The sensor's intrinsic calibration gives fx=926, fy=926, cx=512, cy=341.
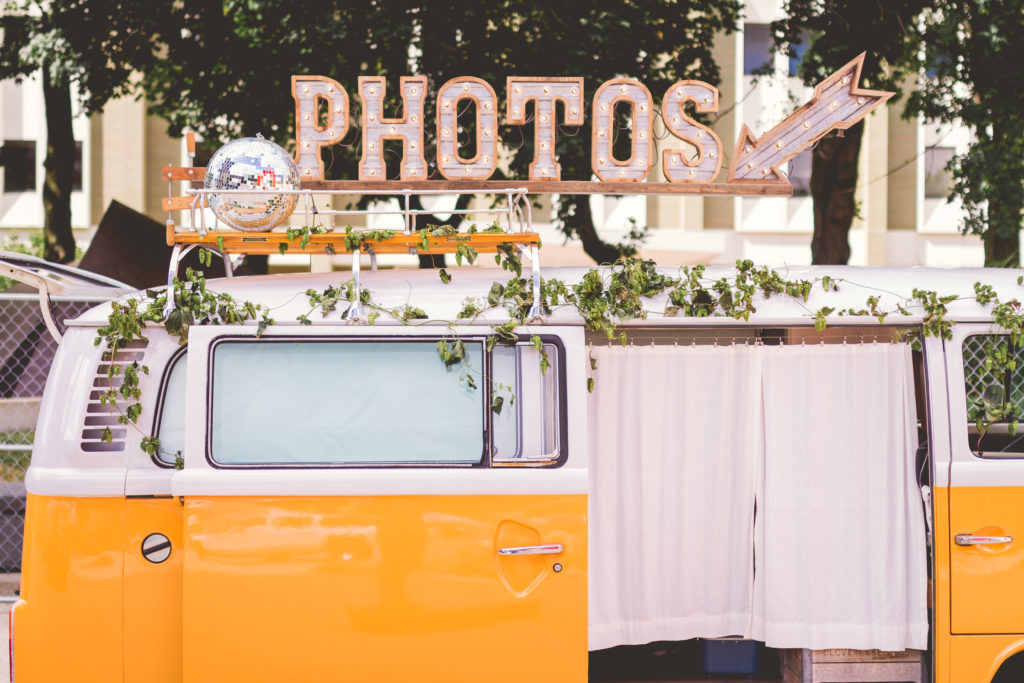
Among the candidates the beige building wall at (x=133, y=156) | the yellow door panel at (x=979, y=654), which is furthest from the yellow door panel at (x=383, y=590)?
the beige building wall at (x=133, y=156)

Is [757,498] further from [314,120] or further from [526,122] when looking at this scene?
[314,120]

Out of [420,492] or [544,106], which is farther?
[544,106]

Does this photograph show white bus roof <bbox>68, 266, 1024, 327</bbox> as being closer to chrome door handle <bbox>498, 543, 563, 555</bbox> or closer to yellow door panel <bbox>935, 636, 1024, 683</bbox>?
chrome door handle <bbox>498, 543, 563, 555</bbox>

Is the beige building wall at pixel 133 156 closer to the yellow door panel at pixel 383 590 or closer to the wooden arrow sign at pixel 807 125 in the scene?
the wooden arrow sign at pixel 807 125

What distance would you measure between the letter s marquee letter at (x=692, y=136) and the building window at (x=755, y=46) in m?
17.6

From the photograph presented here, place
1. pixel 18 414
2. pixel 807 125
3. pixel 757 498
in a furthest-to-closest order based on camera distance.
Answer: pixel 18 414
pixel 807 125
pixel 757 498

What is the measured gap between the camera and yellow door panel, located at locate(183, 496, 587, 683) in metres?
3.69

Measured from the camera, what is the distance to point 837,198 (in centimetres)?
1171

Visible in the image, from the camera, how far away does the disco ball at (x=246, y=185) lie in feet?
13.1

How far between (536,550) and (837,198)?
30.5ft

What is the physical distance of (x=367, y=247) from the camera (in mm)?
4020

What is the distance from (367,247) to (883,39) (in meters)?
9.01

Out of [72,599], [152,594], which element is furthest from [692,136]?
[72,599]

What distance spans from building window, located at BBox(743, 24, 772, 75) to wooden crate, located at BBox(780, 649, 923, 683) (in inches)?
765
